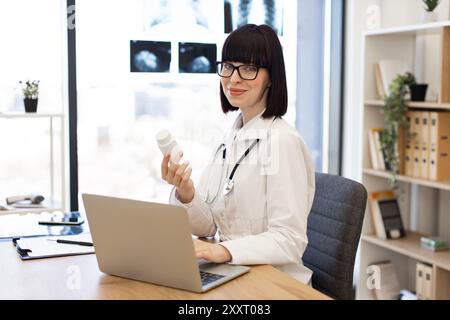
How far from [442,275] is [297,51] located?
1.55 m

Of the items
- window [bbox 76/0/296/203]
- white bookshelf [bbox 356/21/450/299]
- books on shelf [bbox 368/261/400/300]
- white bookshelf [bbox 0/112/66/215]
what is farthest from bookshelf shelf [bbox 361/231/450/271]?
white bookshelf [bbox 0/112/66/215]

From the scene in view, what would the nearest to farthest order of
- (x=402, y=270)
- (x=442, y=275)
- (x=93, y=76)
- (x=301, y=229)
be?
(x=301, y=229)
(x=442, y=275)
(x=93, y=76)
(x=402, y=270)

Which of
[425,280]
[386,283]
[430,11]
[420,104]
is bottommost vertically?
[386,283]

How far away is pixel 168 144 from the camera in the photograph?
1.57 metres

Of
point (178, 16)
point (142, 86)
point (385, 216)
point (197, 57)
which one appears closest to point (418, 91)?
point (385, 216)

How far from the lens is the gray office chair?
1.82 metres

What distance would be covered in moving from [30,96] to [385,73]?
181 centimetres

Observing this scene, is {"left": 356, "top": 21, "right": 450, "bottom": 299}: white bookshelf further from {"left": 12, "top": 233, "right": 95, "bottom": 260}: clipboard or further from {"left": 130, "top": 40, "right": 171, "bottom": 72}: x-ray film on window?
{"left": 12, "top": 233, "right": 95, "bottom": 260}: clipboard

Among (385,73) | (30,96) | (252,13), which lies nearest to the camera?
(30,96)

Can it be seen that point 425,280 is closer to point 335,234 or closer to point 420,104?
point 420,104

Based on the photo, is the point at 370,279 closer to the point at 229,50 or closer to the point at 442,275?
the point at 442,275

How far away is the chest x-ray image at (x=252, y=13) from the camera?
361 centimetres
